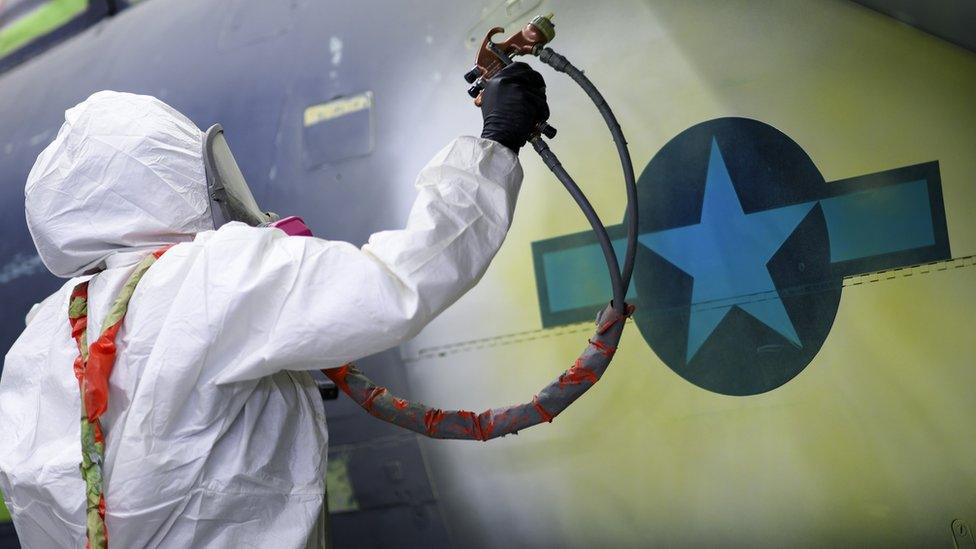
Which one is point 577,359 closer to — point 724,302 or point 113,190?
point 724,302

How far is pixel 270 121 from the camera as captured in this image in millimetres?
1844

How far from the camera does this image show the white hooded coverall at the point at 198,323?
123cm

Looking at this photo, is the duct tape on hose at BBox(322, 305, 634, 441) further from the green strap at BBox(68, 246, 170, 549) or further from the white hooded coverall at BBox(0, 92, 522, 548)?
the green strap at BBox(68, 246, 170, 549)

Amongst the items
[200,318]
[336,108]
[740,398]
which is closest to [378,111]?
[336,108]

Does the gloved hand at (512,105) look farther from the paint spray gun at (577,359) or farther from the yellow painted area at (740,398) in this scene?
the yellow painted area at (740,398)

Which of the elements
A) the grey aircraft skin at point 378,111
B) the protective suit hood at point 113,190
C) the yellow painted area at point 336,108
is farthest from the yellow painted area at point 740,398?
the protective suit hood at point 113,190

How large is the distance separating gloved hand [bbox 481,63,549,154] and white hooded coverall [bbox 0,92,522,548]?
4cm

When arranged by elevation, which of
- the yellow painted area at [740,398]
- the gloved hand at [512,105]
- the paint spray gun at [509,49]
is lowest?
the yellow painted area at [740,398]

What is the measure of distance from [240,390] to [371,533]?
1.71 ft

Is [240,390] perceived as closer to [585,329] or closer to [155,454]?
[155,454]

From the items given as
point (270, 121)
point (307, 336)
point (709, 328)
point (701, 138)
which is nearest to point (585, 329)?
point (709, 328)

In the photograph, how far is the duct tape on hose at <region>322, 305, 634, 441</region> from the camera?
134 centimetres

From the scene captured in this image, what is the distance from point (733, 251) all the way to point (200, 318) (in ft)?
2.58

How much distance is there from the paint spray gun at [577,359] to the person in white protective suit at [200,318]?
0.20 ft
